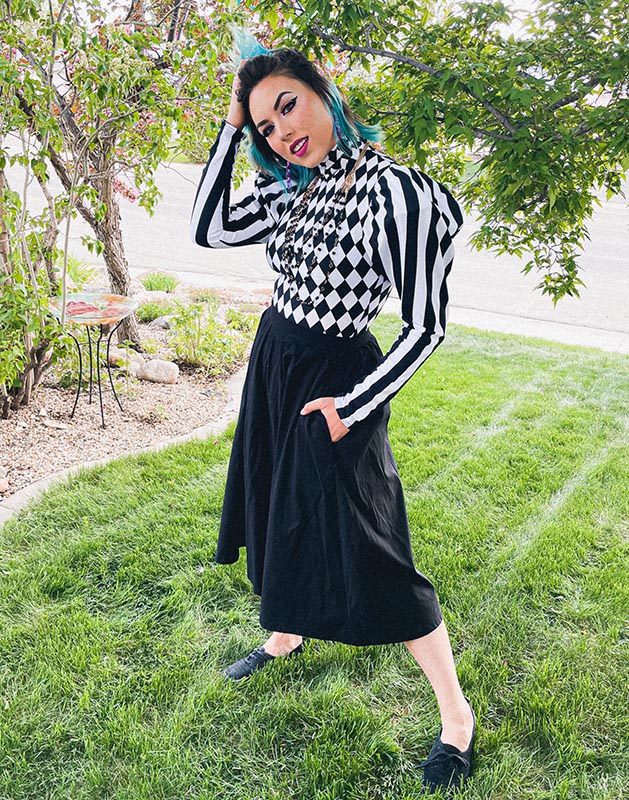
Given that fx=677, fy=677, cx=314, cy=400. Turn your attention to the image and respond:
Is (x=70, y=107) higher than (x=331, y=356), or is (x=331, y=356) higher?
(x=70, y=107)

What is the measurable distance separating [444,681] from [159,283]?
17.8 ft

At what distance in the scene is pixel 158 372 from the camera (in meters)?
4.30

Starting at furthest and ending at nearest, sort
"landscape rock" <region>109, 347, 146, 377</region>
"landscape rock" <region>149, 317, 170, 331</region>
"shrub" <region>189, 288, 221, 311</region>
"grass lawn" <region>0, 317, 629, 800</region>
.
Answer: "shrub" <region>189, 288, 221, 311</region> < "landscape rock" <region>149, 317, 170, 331</region> < "landscape rock" <region>109, 347, 146, 377</region> < "grass lawn" <region>0, 317, 629, 800</region>

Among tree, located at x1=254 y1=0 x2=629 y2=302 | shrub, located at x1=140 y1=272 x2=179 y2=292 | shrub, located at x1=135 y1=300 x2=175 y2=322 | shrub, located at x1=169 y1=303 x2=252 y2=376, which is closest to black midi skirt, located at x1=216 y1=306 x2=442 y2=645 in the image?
tree, located at x1=254 y1=0 x2=629 y2=302

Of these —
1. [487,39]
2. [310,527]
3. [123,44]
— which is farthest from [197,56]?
[310,527]

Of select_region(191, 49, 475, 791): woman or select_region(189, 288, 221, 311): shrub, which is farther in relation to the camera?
select_region(189, 288, 221, 311): shrub

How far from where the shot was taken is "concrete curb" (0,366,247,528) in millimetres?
2896

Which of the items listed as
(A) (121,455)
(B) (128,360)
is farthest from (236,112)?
(B) (128,360)

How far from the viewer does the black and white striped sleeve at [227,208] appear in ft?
5.68

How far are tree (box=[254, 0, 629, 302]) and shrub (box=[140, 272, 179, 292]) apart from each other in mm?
4674

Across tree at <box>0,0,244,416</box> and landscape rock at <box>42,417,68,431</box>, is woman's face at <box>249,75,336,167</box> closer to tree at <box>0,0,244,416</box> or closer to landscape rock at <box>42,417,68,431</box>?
tree at <box>0,0,244,416</box>

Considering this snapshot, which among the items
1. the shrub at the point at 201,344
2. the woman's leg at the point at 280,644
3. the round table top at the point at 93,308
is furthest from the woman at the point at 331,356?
the shrub at the point at 201,344

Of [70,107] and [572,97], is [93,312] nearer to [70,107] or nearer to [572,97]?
[70,107]

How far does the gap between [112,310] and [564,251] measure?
2.39 meters
